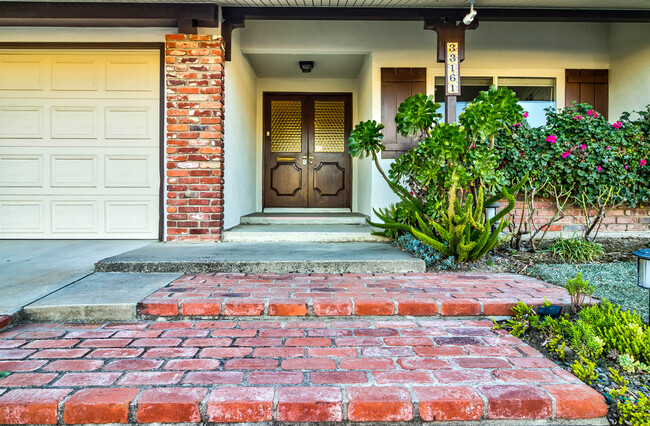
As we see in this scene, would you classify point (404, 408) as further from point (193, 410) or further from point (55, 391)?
point (55, 391)

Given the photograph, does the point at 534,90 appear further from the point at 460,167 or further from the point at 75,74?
the point at 75,74

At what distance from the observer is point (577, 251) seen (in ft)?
12.5

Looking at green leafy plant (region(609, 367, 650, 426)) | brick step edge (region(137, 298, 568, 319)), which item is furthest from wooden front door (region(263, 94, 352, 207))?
green leafy plant (region(609, 367, 650, 426))

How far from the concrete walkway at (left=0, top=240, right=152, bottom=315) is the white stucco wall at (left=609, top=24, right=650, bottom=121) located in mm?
6251

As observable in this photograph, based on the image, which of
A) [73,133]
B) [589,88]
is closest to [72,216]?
[73,133]

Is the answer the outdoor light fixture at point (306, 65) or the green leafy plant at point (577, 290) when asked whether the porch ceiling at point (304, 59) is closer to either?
the outdoor light fixture at point (306, 65)

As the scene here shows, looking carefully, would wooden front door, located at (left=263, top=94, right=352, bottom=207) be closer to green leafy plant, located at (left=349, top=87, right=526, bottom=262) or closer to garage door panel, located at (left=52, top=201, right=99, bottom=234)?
garage door panel, located at (left=52, top=201, right=99, bottom=234)

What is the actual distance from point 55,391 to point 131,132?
3692 mm

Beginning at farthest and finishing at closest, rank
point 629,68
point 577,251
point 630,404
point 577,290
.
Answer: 1. point 629,68
2. point 577,251
3. point 577,290
4. point 630,404

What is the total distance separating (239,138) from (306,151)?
5.59 ft

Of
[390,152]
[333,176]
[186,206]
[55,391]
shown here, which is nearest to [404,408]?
[55,391]

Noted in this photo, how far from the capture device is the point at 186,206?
407 cm

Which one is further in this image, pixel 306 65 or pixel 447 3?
pixel 306 65

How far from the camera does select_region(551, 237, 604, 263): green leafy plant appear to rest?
149 inches
